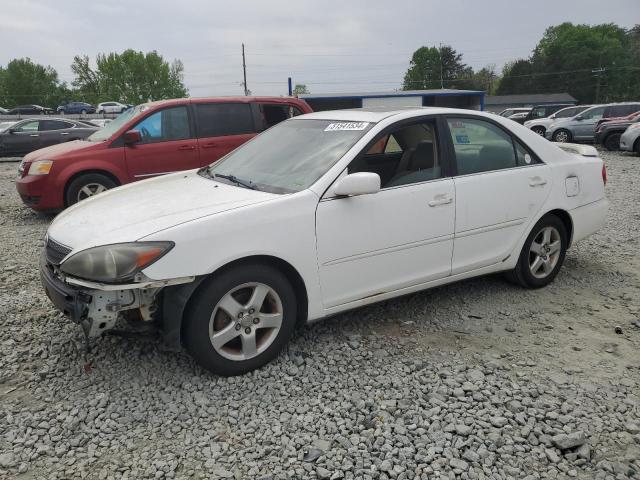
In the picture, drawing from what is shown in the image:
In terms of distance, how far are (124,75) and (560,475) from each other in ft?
306

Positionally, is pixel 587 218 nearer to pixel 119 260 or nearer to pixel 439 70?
pixel 119 260

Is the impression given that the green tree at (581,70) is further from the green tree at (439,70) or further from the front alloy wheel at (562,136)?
the front alloy wheel at (562,136)

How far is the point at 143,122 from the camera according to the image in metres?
7.42

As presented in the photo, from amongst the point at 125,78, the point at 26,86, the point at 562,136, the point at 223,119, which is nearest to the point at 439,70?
the point at 125,78

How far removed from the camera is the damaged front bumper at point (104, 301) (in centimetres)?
276

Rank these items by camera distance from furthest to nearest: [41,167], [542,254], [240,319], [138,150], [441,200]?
[138,150]
[41,167]
[542,254]
[441,200]
[240,319]

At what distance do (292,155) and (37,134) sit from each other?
14928mm

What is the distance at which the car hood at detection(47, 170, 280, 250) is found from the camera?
2.90 meters

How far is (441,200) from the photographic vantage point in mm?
3672

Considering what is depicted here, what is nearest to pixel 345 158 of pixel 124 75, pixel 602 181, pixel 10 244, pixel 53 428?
pixel 53 428

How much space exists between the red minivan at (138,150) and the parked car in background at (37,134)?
349 inches

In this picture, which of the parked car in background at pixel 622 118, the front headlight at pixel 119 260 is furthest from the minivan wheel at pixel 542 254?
the parked car in background at pixel 622 118

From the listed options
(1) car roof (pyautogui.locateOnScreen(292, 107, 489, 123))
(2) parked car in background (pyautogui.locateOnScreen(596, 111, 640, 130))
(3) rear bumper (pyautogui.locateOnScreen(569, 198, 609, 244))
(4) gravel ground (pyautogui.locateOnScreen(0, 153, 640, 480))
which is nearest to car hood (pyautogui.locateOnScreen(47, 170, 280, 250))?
(4) gravel ground (pyautogui.locateOnScreen(0, 153, 640, 480))

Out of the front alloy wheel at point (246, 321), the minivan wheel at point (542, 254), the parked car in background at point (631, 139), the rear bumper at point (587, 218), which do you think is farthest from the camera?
the parked car in background at point (631, 139)
